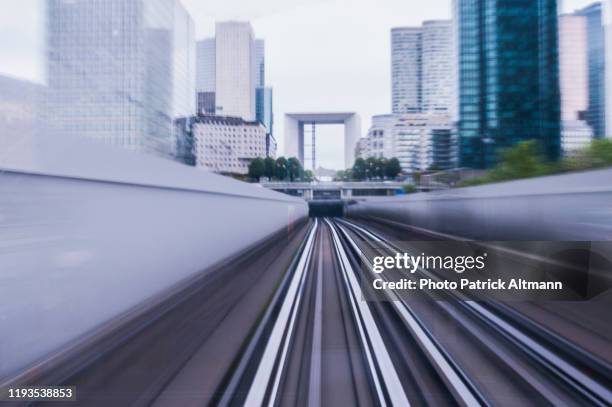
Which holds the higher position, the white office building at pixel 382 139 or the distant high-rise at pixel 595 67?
the white office building at pixel 382 139

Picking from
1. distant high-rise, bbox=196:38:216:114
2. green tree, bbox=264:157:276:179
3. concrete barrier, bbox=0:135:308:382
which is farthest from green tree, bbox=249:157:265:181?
concrete barrier, bbox=0:135:308:382

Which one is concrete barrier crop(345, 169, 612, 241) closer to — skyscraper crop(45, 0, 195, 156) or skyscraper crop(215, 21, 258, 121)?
skyscraper crop(45, 0, 195, 156)

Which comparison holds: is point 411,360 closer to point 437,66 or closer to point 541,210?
point 541,210

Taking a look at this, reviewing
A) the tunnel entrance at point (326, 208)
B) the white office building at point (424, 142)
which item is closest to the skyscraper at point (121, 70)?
the white office building at point (424, 142)

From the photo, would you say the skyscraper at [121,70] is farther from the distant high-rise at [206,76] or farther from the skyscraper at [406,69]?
the skyscraper at [406,69]

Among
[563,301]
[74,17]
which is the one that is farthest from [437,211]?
[74,17]

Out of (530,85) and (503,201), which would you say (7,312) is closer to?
(503,201)
